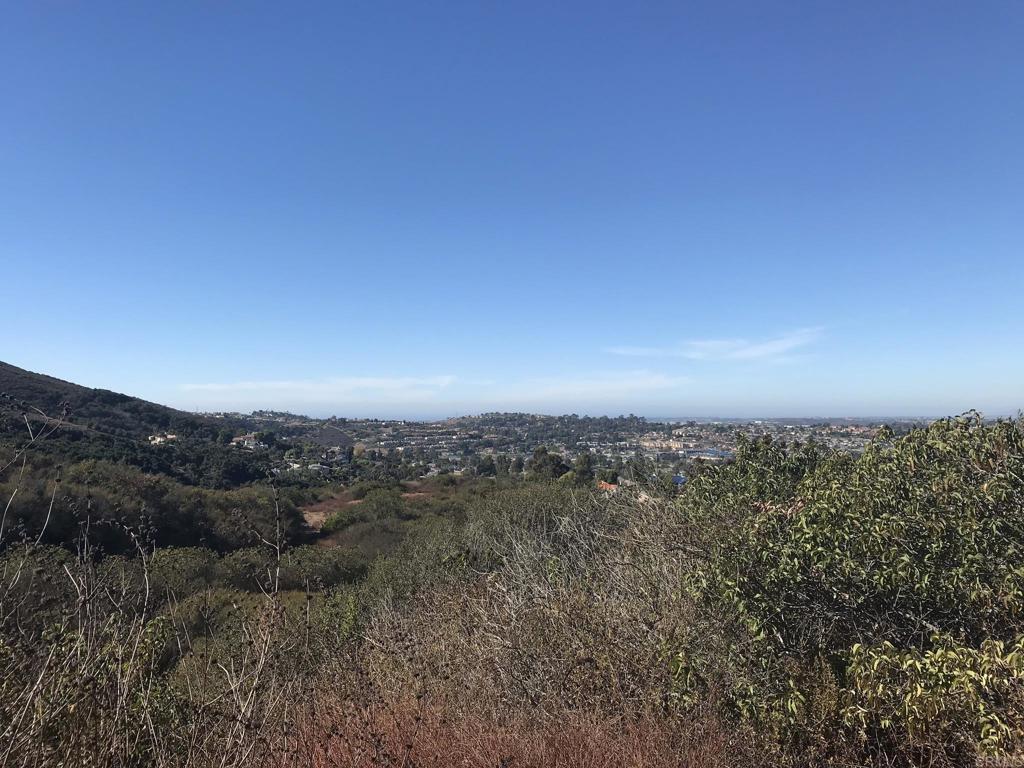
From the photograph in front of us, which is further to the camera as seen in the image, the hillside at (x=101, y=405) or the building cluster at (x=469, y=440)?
the building cluster at (x=469, y=440)

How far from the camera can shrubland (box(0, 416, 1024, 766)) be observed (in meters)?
2.85

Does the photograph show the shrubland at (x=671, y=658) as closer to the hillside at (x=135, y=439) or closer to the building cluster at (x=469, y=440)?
the hillside at (x=135, y=439)

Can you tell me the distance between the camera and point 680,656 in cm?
445

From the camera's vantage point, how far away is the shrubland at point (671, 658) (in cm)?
285

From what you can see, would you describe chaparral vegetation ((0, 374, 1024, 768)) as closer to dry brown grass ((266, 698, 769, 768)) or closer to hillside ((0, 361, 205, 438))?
dry brown grass ((266, 698, 769, 768))

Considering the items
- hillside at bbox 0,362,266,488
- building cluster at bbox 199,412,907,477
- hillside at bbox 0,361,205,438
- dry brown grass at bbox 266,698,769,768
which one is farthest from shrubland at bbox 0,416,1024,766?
building cluster at bbox 199,412,907,477

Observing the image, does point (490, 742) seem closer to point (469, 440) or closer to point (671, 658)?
point (671, 658)

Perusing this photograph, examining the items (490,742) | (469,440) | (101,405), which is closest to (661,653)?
(490,742)

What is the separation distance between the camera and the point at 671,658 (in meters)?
4.69

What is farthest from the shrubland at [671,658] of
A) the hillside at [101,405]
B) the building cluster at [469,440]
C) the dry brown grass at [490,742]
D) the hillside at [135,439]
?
the building cluster at [469,440]

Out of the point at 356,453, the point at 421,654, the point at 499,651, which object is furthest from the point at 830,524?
the point at 356,453

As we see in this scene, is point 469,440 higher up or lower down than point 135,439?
lower down

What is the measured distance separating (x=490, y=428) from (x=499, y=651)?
284 feet

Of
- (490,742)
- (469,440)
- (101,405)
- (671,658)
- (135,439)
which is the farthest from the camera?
(469,440)
